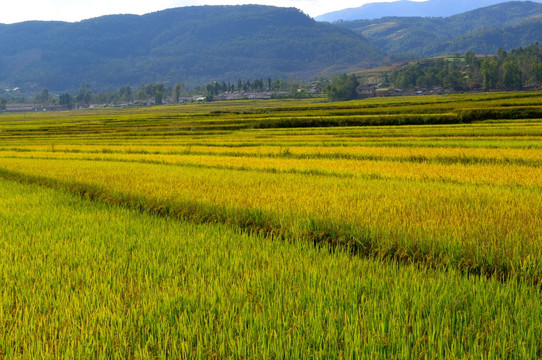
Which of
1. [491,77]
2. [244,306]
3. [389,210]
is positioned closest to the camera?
[244,306]

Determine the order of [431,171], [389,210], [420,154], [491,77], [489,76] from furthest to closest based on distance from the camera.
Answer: [491,77]
[489,76]
[420,154]
[431,171]
[389,210]

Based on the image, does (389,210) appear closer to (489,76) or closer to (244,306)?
(244,306)

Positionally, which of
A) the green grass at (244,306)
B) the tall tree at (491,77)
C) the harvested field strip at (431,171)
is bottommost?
the harvested field strip at (431,171)

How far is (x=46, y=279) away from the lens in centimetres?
430

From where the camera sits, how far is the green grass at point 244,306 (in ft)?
9.21

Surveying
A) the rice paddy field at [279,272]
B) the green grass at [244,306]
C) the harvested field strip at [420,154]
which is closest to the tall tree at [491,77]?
the harvested field strip at [420,154]

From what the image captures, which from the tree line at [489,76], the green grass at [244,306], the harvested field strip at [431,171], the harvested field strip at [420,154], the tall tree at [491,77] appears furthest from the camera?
the tall tree at [491,77]

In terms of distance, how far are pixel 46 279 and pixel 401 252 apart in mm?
4367

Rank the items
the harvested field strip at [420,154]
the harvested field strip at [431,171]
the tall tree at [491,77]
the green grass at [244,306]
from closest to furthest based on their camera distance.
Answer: the green grass at [244,306] < the harvested field strip at [431,171] < the harvested field strip at [420,154] < the tall tree at [491,77]

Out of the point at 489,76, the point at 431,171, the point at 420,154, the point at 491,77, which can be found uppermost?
the point at 489,76

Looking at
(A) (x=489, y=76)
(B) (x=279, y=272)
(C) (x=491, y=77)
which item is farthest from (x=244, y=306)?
(C) (x=491, y=77)

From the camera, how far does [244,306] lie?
3.36m

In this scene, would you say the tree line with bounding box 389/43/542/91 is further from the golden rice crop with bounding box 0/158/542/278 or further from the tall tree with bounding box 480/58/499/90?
the golden rice crop with bounding box 0/158/542/278

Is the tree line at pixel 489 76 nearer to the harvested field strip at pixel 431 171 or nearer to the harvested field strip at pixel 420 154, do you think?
the harvested field strip at pixel 420 154
